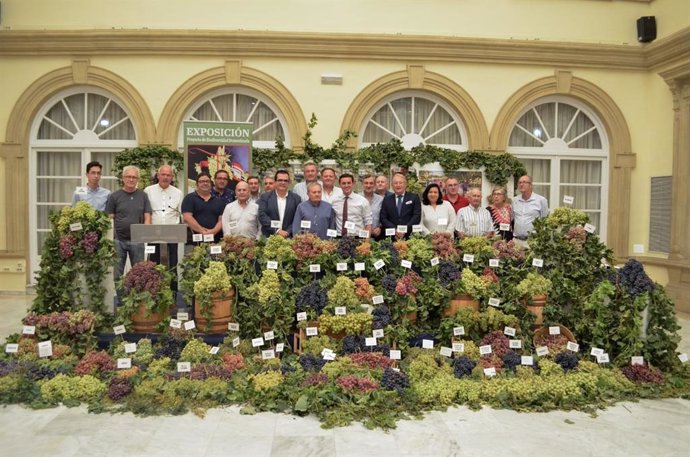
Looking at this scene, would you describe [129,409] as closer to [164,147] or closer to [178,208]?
[178,208]

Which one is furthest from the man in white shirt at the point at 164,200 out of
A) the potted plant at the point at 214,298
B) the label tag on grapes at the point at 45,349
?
the label tag on grapes at the point at 45,349

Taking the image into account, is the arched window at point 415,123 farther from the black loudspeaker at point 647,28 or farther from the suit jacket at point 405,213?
the black loudspeaker at point 647,28

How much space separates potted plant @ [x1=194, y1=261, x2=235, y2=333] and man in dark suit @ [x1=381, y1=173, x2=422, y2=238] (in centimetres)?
223

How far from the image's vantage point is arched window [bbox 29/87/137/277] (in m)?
8.43

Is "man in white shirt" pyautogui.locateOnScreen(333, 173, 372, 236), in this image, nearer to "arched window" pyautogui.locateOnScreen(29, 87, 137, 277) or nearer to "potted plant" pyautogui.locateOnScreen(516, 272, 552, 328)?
"potted plant" pyautogui.locateOnScreen(516, 272, 552, 328)

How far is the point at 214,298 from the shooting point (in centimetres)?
450

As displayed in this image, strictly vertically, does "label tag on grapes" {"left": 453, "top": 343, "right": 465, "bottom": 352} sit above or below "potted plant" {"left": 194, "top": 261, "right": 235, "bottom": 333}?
below

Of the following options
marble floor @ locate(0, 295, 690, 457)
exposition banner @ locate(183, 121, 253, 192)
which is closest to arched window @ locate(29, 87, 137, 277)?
exposition banner @ locate(183, 121, 253, 192)

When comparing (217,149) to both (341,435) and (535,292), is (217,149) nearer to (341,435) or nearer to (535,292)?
(535,292)

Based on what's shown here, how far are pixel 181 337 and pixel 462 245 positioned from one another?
111 inches

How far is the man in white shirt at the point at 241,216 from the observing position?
551 cm

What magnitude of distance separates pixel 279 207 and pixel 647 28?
7266 mm

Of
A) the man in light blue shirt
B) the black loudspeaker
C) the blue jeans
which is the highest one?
the black loudspeaker

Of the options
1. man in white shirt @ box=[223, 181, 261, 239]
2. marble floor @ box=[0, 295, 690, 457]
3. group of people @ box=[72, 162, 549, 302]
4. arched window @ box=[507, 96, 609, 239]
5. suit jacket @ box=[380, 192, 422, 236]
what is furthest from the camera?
arched window @ box=[507, 96, 609, 239]
